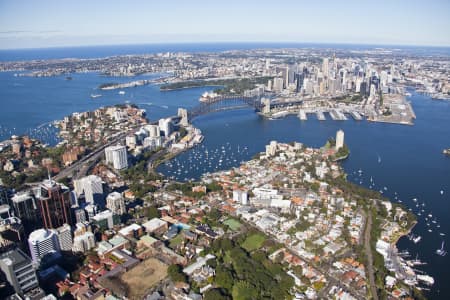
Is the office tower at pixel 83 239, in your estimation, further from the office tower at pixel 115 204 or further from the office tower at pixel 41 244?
the office tower at pixel 115 204

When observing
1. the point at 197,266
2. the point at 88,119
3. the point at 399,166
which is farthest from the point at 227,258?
the point at 88,119

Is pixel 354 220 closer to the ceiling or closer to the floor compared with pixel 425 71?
closer to the floor

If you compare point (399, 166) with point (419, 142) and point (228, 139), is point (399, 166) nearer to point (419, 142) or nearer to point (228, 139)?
point (419, 142)

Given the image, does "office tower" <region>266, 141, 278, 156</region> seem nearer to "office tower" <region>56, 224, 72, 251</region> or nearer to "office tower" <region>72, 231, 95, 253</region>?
"office tower" <region>72, 231, 95, 253</region>

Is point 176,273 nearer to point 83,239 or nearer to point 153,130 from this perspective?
point 83,239

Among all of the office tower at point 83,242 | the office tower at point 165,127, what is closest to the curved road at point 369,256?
the office tower at point 83,242

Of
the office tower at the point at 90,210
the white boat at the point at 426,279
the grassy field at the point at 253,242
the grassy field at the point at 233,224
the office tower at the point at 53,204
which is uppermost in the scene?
the office tower at the point at 53,204
